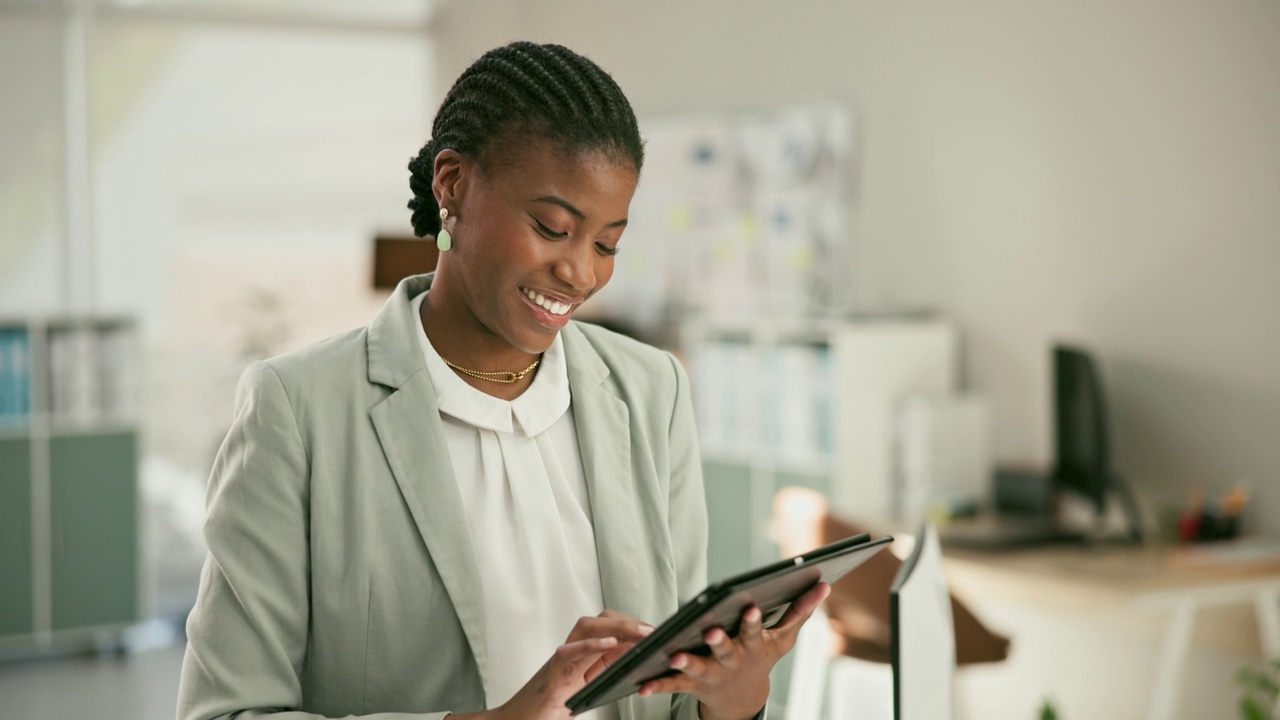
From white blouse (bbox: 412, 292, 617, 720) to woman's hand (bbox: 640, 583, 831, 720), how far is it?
0.17 meters

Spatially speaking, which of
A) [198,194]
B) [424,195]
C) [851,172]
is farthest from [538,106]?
[198,194]

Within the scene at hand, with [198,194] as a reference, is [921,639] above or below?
below

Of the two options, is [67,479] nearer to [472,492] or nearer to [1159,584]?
[1159,584]

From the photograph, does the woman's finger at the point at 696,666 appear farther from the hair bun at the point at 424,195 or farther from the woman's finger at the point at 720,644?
the hair bun at the point at 424,195

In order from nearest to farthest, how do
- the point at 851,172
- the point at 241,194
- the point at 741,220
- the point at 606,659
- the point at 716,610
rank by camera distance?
the point at 716,610, the point at 606,659, the point at 851,172, the point at 741,220, the point at 241,194

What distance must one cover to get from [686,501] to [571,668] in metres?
0.39

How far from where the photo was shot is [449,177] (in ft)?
4.28

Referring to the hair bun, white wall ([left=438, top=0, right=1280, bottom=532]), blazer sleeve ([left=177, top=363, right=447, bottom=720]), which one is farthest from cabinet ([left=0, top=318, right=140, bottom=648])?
blazer sleeve ([left=177, top=363, right=447, bottom=720])

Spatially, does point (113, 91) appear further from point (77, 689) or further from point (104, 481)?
point (77, 689)

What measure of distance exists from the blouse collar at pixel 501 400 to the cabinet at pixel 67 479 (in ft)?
14.7

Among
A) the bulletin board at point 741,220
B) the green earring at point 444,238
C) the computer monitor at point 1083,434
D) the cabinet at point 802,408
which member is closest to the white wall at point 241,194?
the bulletin board at point 741,220

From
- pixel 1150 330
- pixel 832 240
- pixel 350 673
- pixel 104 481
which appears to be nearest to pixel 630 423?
pixel 350 673

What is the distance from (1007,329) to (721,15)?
1857mm

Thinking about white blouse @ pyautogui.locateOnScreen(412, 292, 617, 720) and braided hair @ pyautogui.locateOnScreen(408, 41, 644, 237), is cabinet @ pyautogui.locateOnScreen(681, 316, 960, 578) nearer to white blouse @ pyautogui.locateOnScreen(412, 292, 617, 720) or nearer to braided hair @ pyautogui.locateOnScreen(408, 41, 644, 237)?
white blouse @ pyautogui.locateOnScreen(412, 292, 617, 720)
